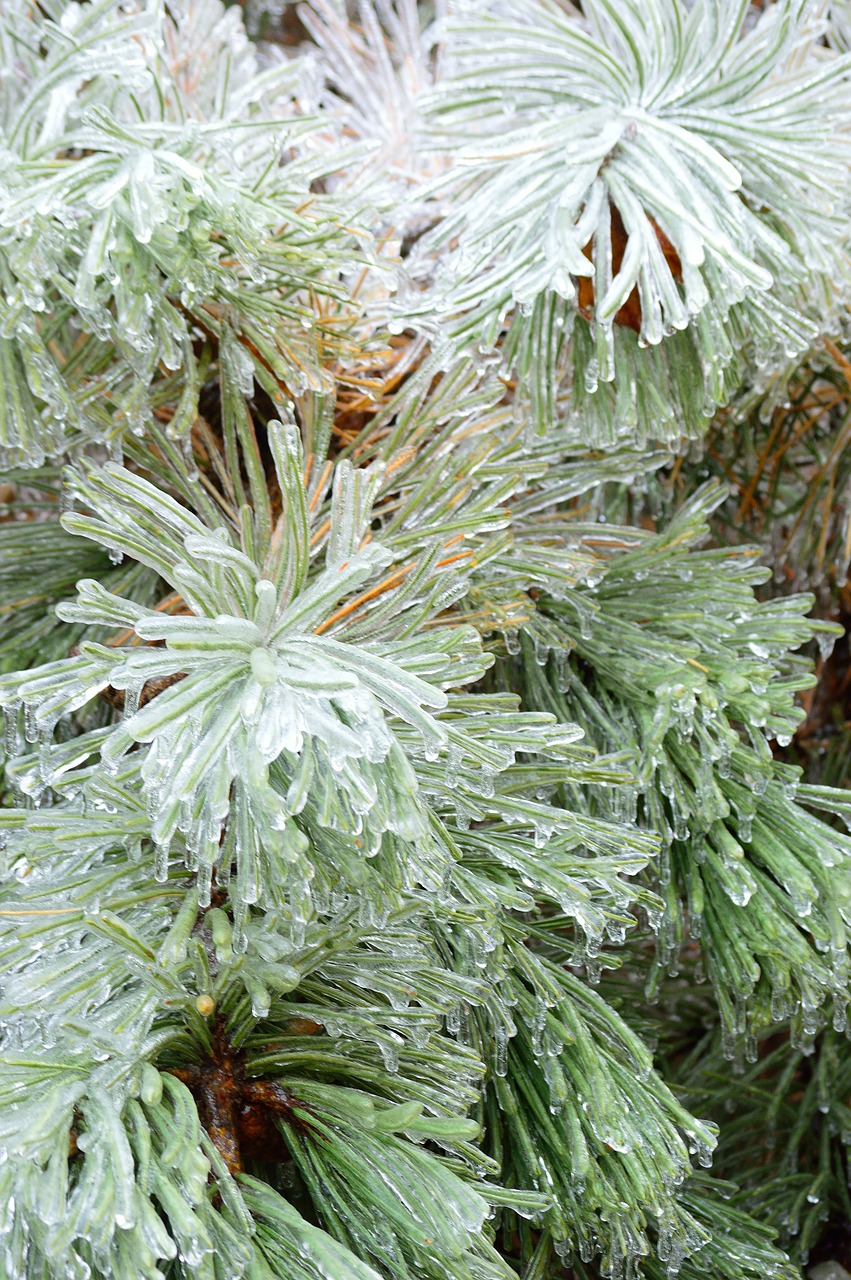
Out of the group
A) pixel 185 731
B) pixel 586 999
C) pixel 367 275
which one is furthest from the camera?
pixel 367 275

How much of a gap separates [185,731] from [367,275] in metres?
0.34

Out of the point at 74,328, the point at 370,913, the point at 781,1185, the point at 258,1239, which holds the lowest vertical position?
the point at 781,1185

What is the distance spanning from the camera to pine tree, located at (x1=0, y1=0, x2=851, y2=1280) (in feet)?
1.20

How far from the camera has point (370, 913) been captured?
38 centimetres

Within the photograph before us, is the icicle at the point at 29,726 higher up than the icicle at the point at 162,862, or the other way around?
the icicle at the point at 29,726

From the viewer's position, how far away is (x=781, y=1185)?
2.14 ft

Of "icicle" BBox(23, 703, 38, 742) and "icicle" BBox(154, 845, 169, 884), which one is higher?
"icicle" BBox(23, 703, 38, 742)

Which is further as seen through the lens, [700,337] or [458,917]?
[700,337]

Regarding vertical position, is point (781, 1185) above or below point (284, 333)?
below

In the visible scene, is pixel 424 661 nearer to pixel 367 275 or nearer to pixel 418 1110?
pixel 418 1110

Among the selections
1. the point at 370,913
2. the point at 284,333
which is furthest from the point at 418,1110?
the point at 284,333

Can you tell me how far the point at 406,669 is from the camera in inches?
15.2

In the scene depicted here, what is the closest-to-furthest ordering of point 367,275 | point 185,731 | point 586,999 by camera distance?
point 185,731
point 586,999
point 367,275

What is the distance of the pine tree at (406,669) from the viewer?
36 cm
